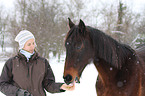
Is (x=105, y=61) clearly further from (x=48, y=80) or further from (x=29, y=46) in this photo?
(x=29, y=46)

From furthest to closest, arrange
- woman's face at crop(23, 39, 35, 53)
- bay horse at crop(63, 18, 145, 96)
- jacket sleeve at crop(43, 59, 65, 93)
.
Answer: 1. jacket sleeve at crop(43, 59, 65, 93)
2. woman's face at crop(23, 39, 35, 53)
3. bay horse at crop(63, 18, 145, 96)

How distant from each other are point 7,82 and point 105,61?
4.76 ft

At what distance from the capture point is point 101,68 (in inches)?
75.5

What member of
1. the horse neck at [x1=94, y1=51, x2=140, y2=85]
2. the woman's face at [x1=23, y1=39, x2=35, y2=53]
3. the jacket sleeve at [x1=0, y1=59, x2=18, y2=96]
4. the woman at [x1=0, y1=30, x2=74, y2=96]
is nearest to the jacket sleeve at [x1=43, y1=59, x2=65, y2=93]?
the woman at [x1=0, y1=30, x2=74, y2=96]

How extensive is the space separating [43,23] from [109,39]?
13.9 m

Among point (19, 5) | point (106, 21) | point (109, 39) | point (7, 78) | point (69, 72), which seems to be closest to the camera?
point (69, 72)

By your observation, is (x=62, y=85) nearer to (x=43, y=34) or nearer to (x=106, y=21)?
(x=43, y=34)

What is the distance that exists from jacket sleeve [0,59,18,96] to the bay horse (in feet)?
2.63

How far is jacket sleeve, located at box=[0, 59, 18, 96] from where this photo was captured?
1.70 metres

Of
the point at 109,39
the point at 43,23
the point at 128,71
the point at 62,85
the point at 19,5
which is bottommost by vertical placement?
the point at 62,85

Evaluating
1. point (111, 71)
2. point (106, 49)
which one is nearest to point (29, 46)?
point (106, 49)

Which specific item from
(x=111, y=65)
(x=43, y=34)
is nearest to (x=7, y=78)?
(x=111, y=65)

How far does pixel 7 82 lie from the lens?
5.92 feet

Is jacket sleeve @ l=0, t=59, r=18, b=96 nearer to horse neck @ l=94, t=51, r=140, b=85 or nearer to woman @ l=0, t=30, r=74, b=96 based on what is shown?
woman @ l=0, t=30, r=74, b=96
